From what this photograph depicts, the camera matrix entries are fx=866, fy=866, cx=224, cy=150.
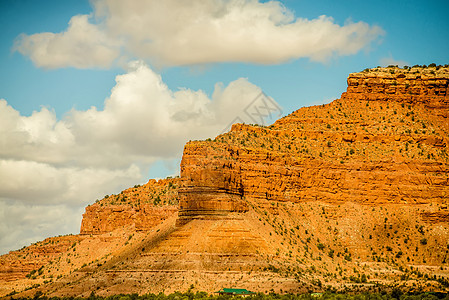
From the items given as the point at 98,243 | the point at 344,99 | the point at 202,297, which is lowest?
the point at 202,297

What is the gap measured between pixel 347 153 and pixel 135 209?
102 ft

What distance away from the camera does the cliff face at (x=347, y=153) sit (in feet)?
357

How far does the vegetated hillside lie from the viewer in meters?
98.3

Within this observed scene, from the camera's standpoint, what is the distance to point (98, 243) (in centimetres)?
11869

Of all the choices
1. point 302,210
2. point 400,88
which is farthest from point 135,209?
point 400,88

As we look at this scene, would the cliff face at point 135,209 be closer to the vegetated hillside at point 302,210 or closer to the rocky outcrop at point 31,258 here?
the vegetated hillside at point 302,210

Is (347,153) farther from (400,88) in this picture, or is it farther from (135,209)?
(135,209)

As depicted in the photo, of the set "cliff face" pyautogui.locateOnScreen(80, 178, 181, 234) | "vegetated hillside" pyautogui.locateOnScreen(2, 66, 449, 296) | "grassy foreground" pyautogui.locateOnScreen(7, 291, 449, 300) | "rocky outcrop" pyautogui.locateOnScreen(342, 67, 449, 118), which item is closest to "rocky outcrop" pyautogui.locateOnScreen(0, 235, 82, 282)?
"vegetated hillside" pyautogui.locateOnScreen(2, 66, 449, 296)

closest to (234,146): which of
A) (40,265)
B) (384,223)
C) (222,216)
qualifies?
(222,216)

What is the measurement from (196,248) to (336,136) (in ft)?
121

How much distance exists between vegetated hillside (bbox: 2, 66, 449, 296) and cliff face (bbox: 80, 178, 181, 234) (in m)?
0.20

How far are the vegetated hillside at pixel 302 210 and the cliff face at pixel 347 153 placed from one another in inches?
6.2

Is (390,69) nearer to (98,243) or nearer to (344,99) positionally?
(344,99)

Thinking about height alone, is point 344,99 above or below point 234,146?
above
